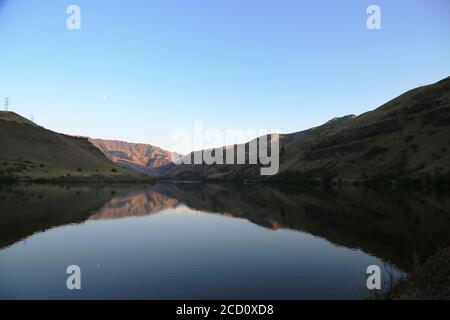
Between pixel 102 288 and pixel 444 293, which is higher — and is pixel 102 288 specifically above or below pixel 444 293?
below

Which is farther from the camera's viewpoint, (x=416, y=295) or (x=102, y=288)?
(x=102, y=288)

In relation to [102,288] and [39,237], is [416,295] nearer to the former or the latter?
[102,288]

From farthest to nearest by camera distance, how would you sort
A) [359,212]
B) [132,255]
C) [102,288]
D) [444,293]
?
1. [359,212]
2. [132,255]
3. [102,288]
4. [444,293]

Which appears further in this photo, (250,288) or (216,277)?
(216,277)

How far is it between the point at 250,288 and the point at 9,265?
21647mm

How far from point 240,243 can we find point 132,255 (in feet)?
48.8

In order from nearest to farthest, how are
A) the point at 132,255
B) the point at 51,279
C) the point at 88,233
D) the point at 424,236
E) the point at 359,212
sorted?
the point at 51,279 < the point at 132,255 < the point at 424,236 < the point at 88,233 < the point at 359,212

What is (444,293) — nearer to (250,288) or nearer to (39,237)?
(250,288)


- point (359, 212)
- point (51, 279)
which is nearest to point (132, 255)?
point (51, 279)

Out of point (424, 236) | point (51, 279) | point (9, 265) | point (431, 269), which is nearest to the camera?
point (431, 269)
